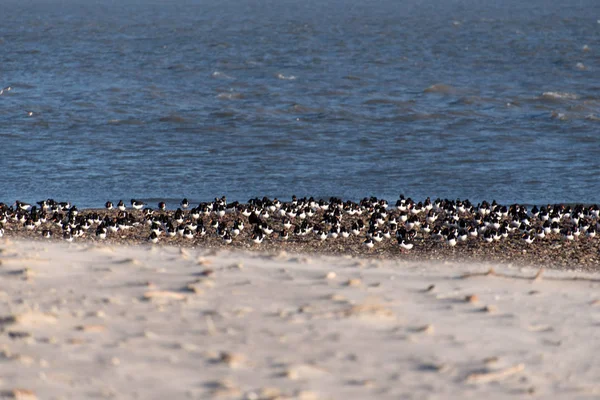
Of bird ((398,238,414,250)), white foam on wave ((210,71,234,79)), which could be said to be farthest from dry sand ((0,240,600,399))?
white foam on wave ((210,71,234,79))

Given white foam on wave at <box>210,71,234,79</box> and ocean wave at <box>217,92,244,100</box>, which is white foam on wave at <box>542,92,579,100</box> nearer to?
ocean wave at <box>217,92,244,100</box>

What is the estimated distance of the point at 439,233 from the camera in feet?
56.7

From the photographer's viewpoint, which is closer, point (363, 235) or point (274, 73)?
point (363, 235)

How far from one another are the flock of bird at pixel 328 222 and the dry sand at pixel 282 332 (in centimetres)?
689

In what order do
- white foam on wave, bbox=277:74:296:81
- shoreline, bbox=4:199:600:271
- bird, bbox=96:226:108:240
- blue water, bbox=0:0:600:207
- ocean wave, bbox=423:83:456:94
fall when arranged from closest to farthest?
shoreline, bbox=4:199:600:271 → bird, bbox=96:226:108:240 → blue water, bbox=0:0:600:207 → ocean wave, bbox=423:83:456:94 → white foam on wave, bbox=277:74:296:81

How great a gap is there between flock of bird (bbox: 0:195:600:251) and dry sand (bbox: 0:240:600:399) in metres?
6.89

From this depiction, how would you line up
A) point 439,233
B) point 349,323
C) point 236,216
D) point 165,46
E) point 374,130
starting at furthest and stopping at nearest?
point 165,46, point 374,130, point 236,216, point 439,233, point 349,323

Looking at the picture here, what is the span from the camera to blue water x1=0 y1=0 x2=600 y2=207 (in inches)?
996

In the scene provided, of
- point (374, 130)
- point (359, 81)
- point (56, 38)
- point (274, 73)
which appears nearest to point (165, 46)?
point (56, 38)

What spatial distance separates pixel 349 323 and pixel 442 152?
22.2 meters

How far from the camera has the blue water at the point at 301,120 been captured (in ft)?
83.0

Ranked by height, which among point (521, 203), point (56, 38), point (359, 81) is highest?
point (56, 38)

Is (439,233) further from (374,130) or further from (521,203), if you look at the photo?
(374,130)

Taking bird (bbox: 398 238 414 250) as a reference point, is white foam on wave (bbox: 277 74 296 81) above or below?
above
